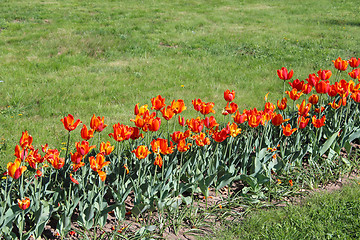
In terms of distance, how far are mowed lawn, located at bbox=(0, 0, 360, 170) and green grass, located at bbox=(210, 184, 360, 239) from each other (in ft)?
8.55

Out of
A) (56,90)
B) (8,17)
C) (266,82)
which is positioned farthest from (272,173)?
(8,17)

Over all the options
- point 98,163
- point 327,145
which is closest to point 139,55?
point 327,145

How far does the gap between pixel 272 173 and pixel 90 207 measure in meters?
2.03

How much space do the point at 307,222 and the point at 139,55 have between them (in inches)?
268

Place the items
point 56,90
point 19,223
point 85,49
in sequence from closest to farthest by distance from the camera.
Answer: point 19,223
point 56,90
point 85,49

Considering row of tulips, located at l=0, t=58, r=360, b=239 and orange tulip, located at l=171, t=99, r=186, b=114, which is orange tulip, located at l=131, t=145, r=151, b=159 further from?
orange tulip, located at l=171, t=99, r=186, b=114

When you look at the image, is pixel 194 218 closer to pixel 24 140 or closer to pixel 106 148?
pixel 106 148

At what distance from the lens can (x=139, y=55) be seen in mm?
9211

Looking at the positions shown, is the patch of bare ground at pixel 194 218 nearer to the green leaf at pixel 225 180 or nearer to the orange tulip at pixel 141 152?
the green leaf at pixel 225 180

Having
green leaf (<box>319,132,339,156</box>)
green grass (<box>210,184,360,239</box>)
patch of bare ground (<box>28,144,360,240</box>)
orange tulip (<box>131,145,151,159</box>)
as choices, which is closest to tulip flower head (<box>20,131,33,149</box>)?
patch of bare ground (<box>28,144,360,240</box>)

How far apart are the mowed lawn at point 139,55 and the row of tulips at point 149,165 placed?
1.45 meters

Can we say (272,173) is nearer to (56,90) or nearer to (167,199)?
(167,199)

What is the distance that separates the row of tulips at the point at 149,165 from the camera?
9.23 feet

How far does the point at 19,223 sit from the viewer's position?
→ 105 inches
